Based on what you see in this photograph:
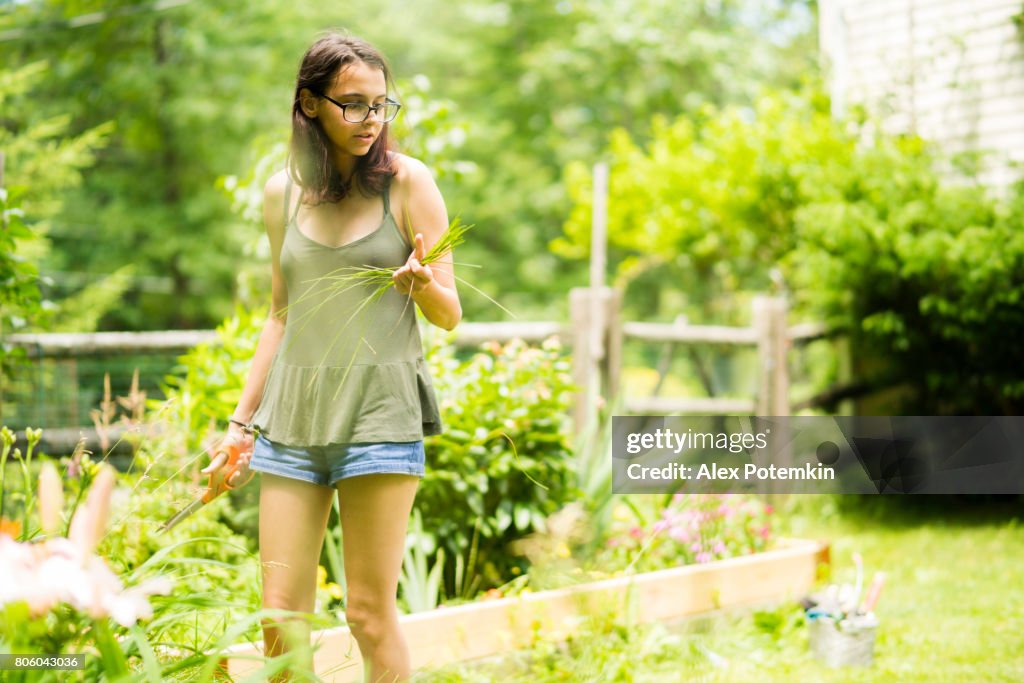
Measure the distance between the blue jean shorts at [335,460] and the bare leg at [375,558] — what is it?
0.03 meters

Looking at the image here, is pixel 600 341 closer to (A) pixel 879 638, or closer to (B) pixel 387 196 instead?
(A) pixel 879 638

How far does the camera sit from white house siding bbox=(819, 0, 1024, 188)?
260 inches

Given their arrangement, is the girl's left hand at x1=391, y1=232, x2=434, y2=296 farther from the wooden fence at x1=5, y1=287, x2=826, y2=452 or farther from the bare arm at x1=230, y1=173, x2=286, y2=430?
the wooden fence at x1=5, y1=287, x2=826, y2=452

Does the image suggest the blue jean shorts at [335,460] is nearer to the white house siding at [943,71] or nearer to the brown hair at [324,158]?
the brown hair at [324,158]

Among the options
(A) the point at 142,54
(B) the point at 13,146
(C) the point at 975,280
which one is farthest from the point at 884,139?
(A) the point at 142,54

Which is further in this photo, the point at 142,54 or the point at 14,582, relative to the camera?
the point at 142,54

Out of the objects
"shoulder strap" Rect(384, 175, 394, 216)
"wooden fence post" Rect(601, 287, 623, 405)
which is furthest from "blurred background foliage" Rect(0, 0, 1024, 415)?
"wooden fence post" Rect(601, 287, 623, 405)

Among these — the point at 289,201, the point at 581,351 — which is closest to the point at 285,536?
the point at 289,201

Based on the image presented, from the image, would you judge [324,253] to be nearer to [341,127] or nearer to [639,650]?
[341,127]

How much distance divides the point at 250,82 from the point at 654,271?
813 centimetres

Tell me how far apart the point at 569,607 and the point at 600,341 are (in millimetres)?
2071

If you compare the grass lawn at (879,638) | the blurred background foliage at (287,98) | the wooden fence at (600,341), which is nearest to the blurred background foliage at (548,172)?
the blurred background foliage at (287,98)

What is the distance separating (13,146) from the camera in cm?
732

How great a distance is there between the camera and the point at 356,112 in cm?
196
